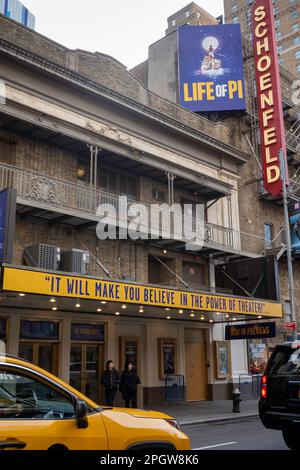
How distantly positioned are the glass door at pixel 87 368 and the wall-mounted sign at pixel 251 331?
576 centimetres

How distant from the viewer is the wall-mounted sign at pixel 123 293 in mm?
11906

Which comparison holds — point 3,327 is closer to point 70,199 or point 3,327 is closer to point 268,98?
point 70,199

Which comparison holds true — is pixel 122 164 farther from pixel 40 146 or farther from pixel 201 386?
pixel 201 386

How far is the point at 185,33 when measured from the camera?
28969mm

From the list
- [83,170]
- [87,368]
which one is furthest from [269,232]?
[87,368]

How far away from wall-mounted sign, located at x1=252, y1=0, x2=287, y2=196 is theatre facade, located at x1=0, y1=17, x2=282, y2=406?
226cm

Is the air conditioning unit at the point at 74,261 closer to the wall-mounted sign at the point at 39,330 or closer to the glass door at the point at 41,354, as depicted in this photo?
the wall-mounted sign at the point at 39,330

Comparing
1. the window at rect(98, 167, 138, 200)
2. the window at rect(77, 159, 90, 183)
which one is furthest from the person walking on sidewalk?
the window at rect(98, 167, 138, 200)

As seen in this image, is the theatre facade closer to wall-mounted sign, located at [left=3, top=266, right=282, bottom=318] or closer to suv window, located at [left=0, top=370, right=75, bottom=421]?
wall-mounted sign, located at [left=3, top=266, right=282, bottom=318]

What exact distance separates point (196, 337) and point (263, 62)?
14.1 m

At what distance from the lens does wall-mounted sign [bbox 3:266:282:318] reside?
11906mm

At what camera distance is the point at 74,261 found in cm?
1619

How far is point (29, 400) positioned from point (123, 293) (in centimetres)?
966

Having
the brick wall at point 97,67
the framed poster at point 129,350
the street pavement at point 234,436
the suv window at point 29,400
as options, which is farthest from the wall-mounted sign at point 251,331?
the suv window at point 29,400
